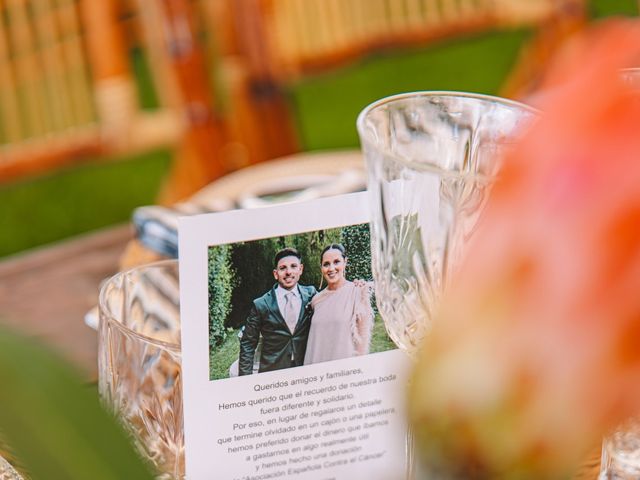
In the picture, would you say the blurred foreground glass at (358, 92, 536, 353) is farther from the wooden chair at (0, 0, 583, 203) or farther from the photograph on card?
the wooden chair at (0, 0, 583, 203)

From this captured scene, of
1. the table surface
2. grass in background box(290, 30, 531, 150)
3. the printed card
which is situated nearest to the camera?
the printed card

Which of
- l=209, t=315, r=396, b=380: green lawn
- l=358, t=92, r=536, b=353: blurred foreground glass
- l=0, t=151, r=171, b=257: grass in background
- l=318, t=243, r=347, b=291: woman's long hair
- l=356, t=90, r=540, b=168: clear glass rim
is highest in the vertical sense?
l=356, t=90, r=540, b=168: clear glass rim

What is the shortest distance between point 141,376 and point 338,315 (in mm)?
105

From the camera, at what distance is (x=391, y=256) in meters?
0.33

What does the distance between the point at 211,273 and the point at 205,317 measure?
2cm

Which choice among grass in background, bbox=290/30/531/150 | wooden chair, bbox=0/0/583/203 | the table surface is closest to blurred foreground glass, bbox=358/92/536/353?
the table surface

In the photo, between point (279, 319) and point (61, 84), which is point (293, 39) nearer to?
point (61, 84)

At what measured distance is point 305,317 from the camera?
410 mm

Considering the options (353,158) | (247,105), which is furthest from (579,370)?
(247,105)

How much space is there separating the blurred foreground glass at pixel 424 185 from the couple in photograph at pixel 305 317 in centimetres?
5

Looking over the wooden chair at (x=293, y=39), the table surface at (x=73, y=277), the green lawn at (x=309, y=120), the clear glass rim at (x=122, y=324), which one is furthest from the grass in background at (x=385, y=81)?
the clear glass rim at (x=122, y=324)

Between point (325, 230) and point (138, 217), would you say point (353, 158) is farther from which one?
point (325, 230)

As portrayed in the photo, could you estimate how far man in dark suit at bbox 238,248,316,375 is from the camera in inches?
15.9

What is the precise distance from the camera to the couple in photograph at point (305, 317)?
406mm
